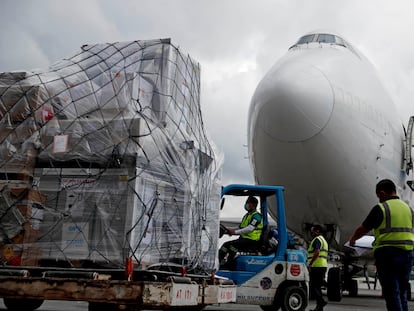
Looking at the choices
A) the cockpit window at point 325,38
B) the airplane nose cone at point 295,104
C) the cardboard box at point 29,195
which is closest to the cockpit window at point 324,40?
the cockpit window at point 325,38

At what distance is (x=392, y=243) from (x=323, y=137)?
4.68 metres

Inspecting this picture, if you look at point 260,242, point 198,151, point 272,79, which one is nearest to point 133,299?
point 198,151

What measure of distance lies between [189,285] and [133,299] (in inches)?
24.0

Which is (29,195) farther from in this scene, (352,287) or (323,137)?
(352,287)

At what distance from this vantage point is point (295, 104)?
8.88 m

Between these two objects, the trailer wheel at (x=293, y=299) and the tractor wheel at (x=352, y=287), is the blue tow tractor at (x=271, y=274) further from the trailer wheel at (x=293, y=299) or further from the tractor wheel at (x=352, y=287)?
the tractor wheel at (x=352, y=287)

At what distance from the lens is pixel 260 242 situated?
293 inches

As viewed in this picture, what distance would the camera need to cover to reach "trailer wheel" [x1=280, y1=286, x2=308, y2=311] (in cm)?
718

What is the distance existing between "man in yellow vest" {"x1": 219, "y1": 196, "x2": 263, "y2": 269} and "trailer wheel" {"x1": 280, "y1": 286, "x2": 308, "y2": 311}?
66 cm

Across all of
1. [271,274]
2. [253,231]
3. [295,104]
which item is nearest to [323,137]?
[295,104]

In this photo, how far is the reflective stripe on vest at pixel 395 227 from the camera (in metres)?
4.70

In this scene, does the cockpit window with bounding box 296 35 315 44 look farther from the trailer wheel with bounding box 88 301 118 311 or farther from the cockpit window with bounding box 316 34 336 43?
the trailer wheel with bounding box 88 301 118 311

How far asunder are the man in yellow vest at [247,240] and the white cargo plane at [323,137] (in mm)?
2047

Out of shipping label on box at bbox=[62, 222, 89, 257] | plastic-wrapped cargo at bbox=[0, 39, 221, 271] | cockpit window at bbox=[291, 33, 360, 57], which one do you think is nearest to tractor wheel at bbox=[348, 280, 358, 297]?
cockpit window at bbox=[291, 33, 360, 57]
